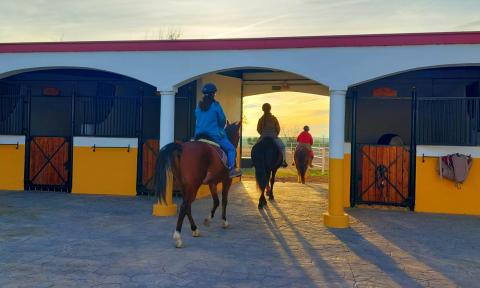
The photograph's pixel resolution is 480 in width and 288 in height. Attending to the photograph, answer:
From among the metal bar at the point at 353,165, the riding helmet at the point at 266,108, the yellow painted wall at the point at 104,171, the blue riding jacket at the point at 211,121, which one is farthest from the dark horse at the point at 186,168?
the yellow painted wall at the point at 104,171

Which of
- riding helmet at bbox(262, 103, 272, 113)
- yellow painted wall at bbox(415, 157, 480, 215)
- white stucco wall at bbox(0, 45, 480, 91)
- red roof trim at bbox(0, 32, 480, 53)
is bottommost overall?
yellow painted wall at bbox(415, 157, 480, 215)

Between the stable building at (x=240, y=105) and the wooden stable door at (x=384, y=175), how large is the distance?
0.02 m

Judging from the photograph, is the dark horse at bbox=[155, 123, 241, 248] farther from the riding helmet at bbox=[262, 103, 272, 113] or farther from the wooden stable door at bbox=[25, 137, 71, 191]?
the wooden stable door at bbox=[25, 137, 71, 191]

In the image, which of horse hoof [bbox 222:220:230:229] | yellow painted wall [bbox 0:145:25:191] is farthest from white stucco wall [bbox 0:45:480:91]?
yellow painted wall [bbox 0:145:25:191]

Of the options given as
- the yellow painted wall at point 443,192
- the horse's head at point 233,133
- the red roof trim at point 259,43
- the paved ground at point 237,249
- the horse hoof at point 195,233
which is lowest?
the paved ground at point 237,249

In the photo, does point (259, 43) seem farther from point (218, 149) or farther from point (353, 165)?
point (353, 165)

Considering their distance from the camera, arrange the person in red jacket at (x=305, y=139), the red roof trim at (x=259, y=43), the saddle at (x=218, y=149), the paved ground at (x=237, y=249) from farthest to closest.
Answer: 1. the person in red jacket at (x=305, y=139)
2. the red roof trim at (x=259, y=43)
3. the saddle at (x=218, y=149)
4. the paved ground at (x=237, y=249)

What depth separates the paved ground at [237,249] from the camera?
4.29 meters

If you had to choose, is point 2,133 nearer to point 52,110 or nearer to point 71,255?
point 52,110

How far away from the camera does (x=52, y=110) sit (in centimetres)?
1192

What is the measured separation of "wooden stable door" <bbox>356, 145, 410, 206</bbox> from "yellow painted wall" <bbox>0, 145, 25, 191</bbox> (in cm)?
850

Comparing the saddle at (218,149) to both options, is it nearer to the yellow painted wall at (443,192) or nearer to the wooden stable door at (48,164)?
the yellow painted wall at (443,192)

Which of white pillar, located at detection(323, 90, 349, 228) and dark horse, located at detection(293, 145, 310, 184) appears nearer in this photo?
white pillar, located at detection(323, 90, 349, 228)

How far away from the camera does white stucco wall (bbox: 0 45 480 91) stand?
6.91m
